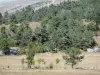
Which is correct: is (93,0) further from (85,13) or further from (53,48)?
(53,48)

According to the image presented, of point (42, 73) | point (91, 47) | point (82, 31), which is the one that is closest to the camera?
point (42, 73)

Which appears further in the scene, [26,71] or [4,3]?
→ [4,3]

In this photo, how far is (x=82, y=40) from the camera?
51.8 meters

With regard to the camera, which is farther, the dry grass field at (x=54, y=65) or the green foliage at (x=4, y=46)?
the green foliage at (x=4, y=46)

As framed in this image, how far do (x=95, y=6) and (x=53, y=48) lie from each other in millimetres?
33549

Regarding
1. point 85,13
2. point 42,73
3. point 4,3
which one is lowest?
point 42,73

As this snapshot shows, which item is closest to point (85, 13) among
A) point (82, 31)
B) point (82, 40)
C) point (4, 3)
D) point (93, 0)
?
point (93, 0)

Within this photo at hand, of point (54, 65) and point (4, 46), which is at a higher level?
point (4, 46)

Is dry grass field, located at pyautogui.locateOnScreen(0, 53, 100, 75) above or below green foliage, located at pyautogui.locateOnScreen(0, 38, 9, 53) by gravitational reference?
below

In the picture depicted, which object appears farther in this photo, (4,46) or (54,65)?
(4,46)

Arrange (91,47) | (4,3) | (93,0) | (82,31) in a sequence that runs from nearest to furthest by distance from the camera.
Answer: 1. (91,47)
2. (82,31)
3. (93,0)
4. (4,3)

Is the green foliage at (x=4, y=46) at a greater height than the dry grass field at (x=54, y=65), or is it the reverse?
the green foliage at (x=4, y=46)

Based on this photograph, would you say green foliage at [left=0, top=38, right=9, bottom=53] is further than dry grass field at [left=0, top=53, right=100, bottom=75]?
Yes

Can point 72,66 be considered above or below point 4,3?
below
